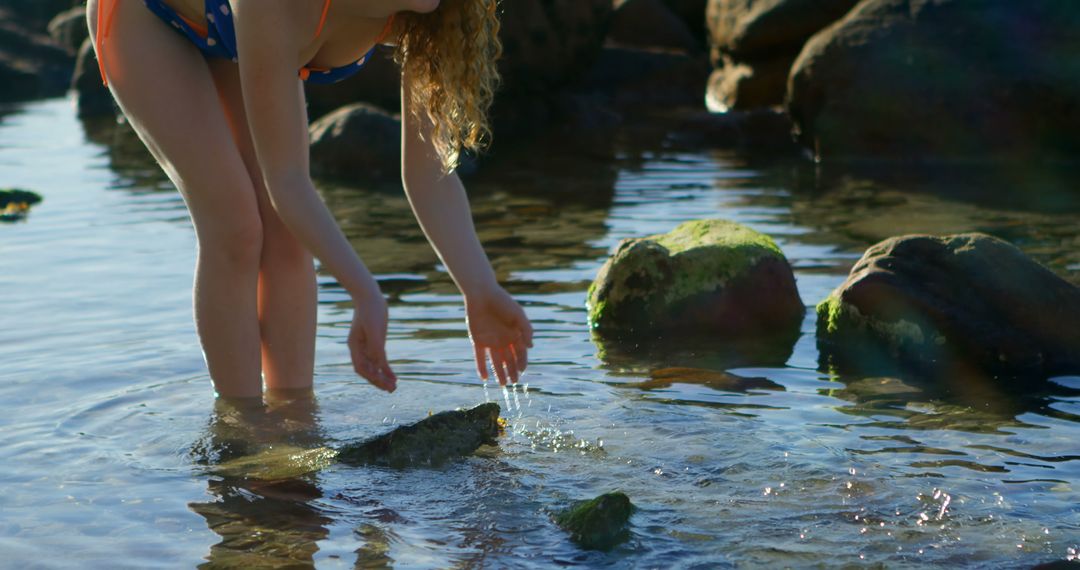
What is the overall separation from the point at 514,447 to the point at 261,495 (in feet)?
2.79

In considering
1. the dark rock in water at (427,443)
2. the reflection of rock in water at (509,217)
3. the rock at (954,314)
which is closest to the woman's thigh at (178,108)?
the dark rock in water at (427,443)

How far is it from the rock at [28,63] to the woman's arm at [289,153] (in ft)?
65.1

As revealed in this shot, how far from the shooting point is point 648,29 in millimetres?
20594

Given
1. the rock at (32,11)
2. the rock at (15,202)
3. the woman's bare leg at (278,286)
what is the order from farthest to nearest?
the rock at (32,11) → the rock at (15,202) → the woman's bare leg at (278,286)

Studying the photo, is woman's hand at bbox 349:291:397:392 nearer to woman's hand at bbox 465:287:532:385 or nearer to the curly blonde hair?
woman's hand at bbox 465:287:532:385

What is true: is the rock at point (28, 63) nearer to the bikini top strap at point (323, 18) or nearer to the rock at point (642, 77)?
the rock at point (642, 77)

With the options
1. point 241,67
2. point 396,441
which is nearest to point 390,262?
point 396,441

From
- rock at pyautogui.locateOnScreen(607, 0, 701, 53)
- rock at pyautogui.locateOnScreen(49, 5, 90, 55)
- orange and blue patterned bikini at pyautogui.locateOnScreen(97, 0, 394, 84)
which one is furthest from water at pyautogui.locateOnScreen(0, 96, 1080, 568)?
rock at pyautogui.locateOnScreen(49, 5, 90, 55)

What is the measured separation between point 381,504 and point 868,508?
4.49ft

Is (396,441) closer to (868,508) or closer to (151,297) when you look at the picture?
(868,508)

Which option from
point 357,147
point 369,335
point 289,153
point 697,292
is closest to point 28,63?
point 357,147

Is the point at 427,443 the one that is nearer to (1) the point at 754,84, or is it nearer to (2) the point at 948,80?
(2) the point at 948,80

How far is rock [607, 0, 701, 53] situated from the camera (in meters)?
20.3

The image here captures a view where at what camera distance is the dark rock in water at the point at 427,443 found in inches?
166
